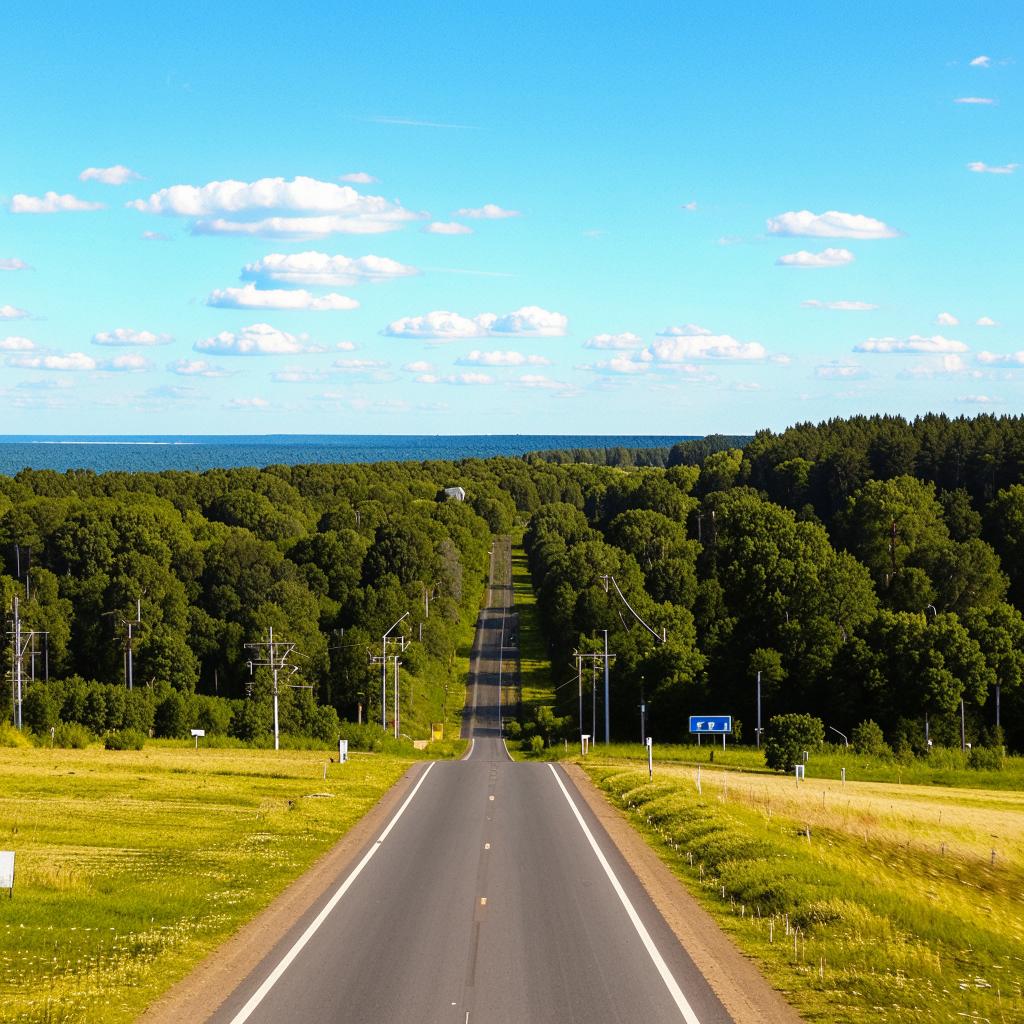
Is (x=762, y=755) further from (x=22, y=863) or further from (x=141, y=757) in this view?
(x=22, y=863)

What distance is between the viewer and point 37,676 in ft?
428

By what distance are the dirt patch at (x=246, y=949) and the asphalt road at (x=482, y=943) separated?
11.1 inches

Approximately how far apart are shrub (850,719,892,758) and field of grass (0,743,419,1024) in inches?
1337

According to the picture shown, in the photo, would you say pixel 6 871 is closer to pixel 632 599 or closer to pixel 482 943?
pixel 482 943

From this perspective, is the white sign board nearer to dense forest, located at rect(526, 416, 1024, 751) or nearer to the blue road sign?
the blue road sign

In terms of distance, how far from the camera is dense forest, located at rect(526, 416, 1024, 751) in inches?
3706

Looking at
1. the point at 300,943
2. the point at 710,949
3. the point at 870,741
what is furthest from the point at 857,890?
the point at 870,741

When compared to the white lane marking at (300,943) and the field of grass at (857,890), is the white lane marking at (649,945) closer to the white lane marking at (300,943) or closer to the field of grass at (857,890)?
the field of grass at (857,890)

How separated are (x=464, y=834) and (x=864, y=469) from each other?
15790cm

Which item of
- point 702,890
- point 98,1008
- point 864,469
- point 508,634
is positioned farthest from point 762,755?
point 864,469

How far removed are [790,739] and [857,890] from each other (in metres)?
45.0

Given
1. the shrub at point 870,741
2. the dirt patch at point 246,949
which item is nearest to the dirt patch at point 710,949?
the dirt patch at point 246,949

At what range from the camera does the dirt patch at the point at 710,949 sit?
1888cm

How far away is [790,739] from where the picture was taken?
7212 centimetres
